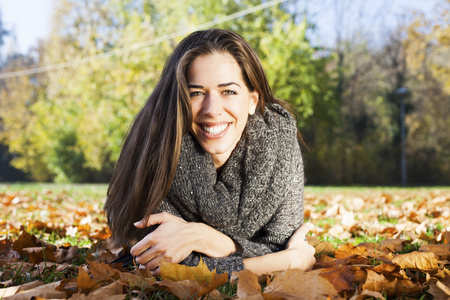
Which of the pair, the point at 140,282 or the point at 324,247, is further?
the point at 324,247

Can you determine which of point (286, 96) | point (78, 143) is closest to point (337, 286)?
point (286, 96)

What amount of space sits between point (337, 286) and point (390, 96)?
22.3 m

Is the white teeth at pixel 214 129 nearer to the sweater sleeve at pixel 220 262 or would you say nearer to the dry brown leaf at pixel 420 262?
the sweater sleeve at pixel 220 262

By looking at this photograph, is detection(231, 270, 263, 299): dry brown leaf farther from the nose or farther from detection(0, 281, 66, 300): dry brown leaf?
the nose

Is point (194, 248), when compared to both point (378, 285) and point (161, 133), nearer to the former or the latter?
point (161, 133)

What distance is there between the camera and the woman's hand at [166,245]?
178 centimetres

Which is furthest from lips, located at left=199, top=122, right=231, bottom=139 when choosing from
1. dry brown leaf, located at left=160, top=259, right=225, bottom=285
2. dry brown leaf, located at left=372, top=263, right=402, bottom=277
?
dry brown leaf, located at left=372, top=263, right=402, bottom=277

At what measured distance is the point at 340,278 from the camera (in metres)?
1.45

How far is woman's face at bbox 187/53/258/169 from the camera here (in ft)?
6.44

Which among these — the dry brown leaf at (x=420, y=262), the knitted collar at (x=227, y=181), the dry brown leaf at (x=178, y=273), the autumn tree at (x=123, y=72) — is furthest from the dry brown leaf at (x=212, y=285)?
the autumn tree at (x=123, y=72)

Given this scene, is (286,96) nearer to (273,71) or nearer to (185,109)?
(273,71)

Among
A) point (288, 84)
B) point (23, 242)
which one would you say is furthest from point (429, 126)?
point (23, 242)

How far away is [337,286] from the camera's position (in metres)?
1.42

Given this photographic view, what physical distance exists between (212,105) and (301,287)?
963mm
